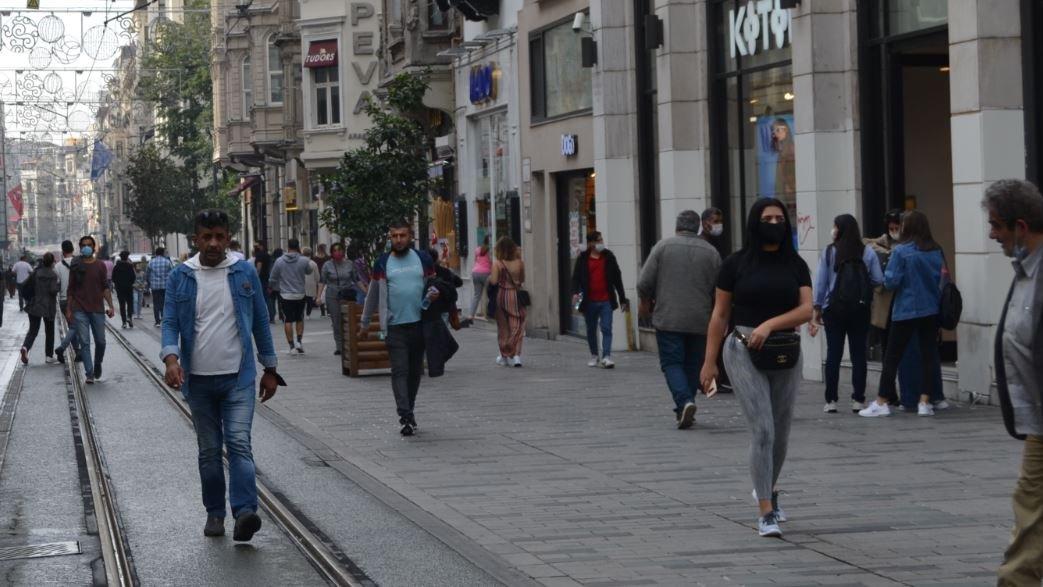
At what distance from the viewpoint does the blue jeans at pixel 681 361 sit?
14297 mm

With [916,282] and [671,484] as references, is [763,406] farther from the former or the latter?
[916,282]

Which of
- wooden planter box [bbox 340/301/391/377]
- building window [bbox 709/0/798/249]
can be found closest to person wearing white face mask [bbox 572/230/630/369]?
building window [bbox 709/0/798/249]

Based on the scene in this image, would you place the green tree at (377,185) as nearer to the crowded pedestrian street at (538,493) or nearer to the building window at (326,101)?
the crowded pedestrian street at (538,493)

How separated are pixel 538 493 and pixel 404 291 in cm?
424

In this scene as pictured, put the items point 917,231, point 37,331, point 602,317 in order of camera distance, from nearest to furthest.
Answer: point 917,231
point 602,317
point 37,331

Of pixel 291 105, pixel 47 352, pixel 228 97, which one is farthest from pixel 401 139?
pixel 228 97

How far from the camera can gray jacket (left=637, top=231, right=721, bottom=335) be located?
47.4 feet

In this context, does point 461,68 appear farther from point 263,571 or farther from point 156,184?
point 156,184

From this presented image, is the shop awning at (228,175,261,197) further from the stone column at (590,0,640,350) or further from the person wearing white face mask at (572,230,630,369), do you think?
the person wearing white face mask at (572,230,630,369)

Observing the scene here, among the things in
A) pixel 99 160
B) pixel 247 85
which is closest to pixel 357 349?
pixel 247 85

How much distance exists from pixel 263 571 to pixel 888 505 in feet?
11.9

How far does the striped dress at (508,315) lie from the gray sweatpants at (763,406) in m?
12.9

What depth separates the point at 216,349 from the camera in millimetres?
9359

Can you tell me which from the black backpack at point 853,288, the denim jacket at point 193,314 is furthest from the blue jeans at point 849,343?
the denim jacket at point 193,314
